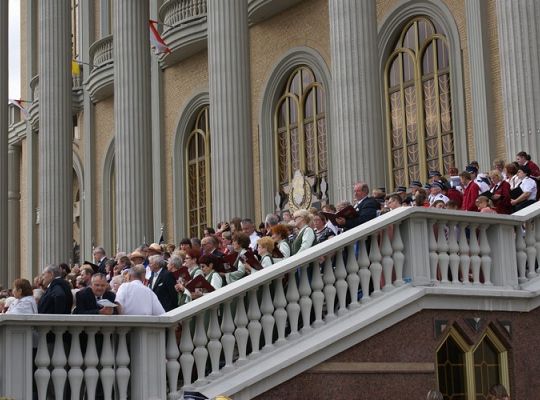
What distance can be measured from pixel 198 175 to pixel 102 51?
627 centimetres

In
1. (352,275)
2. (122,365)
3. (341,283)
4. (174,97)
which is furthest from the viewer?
(174,97)

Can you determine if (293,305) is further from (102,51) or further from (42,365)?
(102,51)

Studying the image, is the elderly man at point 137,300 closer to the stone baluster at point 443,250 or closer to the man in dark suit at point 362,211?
the man in dark suit at point 362,211

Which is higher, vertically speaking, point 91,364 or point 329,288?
point 329,288

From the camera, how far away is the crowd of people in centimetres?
1089

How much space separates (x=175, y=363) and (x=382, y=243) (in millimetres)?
2628

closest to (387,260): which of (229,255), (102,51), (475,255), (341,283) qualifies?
(341,283)

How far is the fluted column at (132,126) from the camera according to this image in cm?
2680

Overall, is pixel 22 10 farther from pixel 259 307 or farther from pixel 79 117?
pixel 259 307

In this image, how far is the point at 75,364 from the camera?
32.1 feet

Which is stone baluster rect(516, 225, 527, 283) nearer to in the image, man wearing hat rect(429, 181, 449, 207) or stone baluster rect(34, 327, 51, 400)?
man wearing hat rect(429, 181, 449, 207)

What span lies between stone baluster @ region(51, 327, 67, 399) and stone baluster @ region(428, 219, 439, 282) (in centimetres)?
395

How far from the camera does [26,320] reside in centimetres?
962

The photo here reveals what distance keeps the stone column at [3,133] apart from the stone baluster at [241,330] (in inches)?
932
